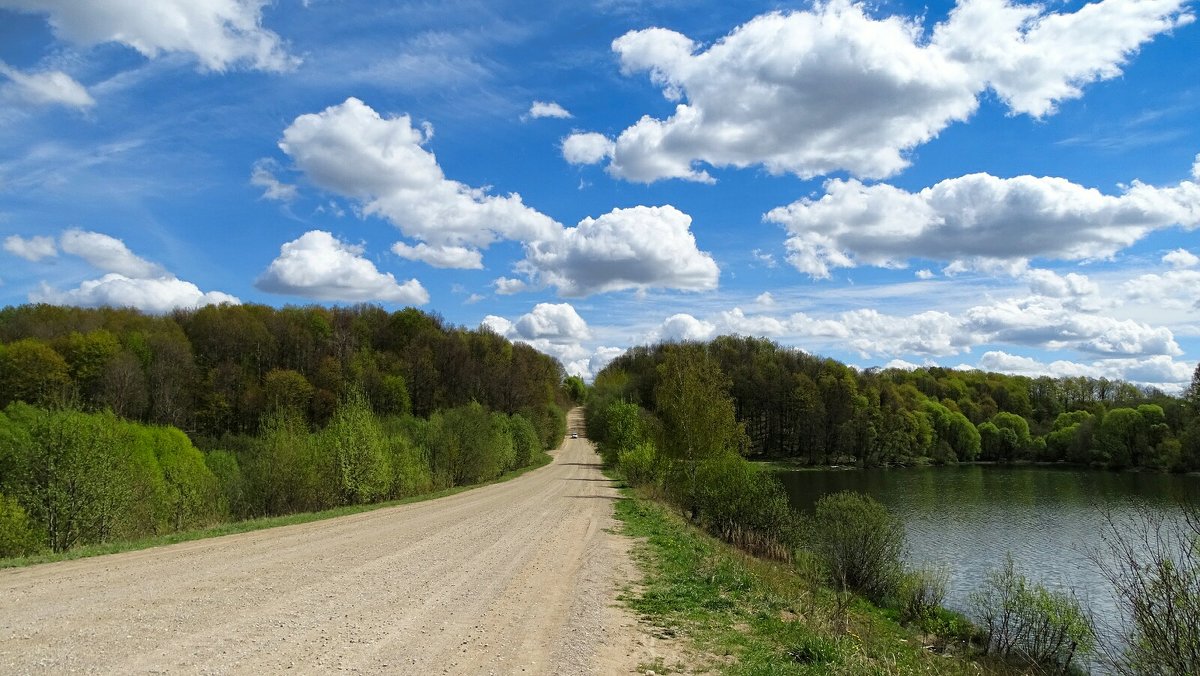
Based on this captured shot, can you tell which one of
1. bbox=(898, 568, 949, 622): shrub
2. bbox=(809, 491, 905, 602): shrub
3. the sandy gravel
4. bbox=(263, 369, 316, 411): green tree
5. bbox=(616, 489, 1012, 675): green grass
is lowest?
bbox=(898, 568, 949, 622): shrub

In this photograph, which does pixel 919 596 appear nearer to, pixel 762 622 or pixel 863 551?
pixel 863 551

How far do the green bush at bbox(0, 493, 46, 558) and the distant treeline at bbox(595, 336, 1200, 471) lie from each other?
69.4m

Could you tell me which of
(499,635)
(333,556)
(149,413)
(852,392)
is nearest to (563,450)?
(852,392)

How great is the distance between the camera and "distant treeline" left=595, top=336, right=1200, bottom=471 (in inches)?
3396

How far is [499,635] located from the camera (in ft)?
33.5

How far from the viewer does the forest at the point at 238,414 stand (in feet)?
74.2

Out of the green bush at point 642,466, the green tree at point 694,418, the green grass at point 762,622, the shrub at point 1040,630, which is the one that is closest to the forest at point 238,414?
the green bush at point 642,466

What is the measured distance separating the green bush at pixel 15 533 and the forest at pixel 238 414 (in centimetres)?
6

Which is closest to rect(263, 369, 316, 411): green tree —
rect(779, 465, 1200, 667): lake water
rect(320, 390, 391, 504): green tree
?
rect(320, 390, 391, 504): green tree

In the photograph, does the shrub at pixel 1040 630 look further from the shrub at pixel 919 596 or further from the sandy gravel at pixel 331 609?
the sandy gravel at pixel 331 609

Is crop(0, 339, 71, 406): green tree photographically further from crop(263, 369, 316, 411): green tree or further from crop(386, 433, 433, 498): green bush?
crop(386, 433, 433, 498): green bush

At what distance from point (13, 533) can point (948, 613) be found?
2901cm

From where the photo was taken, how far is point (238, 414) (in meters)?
77.1

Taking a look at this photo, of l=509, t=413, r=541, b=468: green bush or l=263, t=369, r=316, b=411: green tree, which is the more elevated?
l=263, t=369, r=316, b=411: green tree
